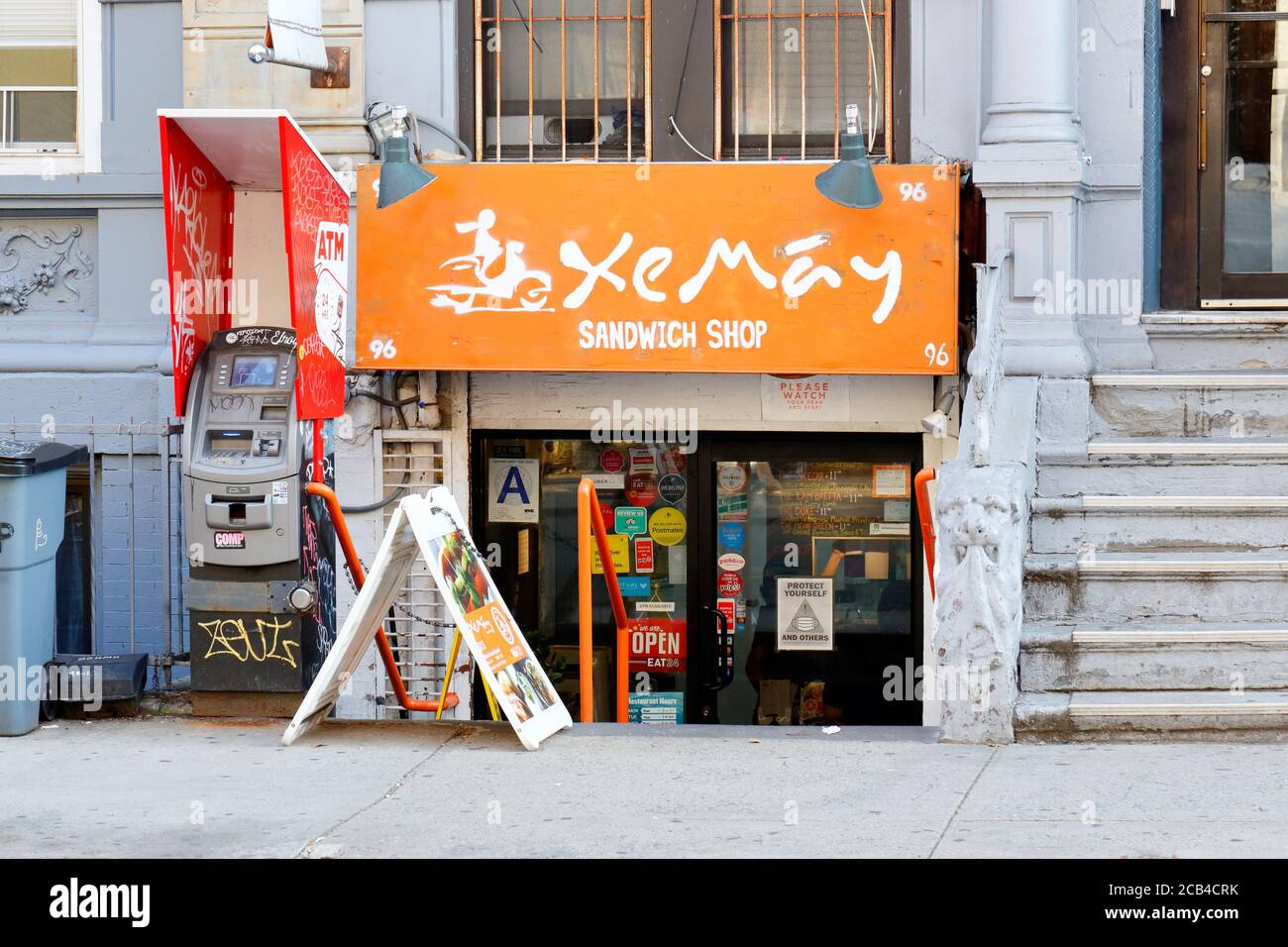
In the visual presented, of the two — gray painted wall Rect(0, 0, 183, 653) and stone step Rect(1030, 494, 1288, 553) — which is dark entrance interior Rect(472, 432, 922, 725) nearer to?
gray painted wall Rect(0, 0, 183, 653)

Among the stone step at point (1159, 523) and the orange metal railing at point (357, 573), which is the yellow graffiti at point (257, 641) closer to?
the orange metal railing at point (357, 573)

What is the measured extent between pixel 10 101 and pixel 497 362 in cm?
339

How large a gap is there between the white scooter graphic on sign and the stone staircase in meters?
2.72

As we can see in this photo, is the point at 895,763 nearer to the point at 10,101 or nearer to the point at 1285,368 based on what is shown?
the point at 1285,368

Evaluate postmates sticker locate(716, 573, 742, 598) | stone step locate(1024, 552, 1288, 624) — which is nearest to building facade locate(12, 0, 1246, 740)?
postmates sticker locate(716, 573, 742, 598)

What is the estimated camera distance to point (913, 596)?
916 cm

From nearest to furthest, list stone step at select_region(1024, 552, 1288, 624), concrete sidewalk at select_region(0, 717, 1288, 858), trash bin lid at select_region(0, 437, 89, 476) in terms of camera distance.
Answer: concrete sidewalk at select_region(0, 717, 1288, 858) → stone step at select_region(1024, 552, 1288, 624) → trash bin lid at select_region(0, 437, 89, 476)

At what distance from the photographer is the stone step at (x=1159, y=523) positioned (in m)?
7.10

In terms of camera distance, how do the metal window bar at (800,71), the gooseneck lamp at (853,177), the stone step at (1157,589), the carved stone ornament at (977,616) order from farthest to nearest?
the metal window bar at (800,71) < the gooseneck lamp at (853,177) < the stone step at (1157,589) < the carved stone ornament at (977,616)

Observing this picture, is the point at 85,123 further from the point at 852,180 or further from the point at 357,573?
the point at 852,180

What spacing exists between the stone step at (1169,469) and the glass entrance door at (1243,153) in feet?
4.95

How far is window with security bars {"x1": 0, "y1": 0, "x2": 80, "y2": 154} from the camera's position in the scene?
948cm

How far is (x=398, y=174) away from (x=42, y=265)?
2.38 meters

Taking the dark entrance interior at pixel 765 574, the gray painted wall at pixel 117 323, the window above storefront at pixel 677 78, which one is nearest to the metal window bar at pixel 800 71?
the window above storefront at pixel 677 78
